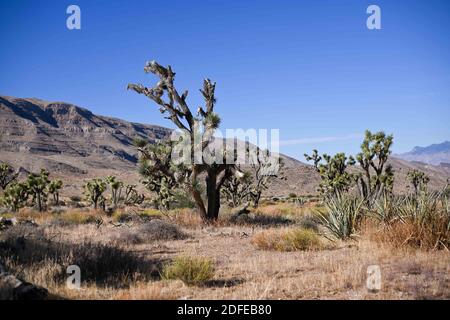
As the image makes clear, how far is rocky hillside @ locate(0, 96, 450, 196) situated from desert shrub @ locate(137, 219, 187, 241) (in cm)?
5833

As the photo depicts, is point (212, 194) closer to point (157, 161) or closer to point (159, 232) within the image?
point (157, 161)

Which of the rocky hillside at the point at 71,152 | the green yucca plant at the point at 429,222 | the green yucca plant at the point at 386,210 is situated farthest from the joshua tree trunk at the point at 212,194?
the rocky hillside at the point at 71,152

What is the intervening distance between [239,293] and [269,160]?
29.4 meters

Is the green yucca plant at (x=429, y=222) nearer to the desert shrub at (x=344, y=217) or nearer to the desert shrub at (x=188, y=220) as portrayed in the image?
the desert shrub at (x=344, y=217)

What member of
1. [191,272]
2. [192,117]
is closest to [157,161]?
[192,117]

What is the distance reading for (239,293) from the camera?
224 inches

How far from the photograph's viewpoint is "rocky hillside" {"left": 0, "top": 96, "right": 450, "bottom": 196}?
85.6 m

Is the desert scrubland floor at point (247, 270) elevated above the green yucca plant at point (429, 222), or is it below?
below

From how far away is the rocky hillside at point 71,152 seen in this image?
8556cm

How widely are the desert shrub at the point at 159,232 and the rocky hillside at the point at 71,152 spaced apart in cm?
5833

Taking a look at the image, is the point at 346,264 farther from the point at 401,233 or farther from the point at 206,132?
the point at 206,132

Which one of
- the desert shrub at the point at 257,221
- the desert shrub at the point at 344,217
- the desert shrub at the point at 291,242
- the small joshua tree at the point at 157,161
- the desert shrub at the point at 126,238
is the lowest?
the desert shrub at the point at 257,221

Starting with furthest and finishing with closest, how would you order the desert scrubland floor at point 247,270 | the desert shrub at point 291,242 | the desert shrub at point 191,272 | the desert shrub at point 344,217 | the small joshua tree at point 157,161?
the small joshua tree at point 157,161
the desert shrub at point 344,217
the desert shrub at point 291,242
the desert shrub at point 191,272
the desert scrubland floor at point 247,270

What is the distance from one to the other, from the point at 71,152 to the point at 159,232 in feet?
A: 470
